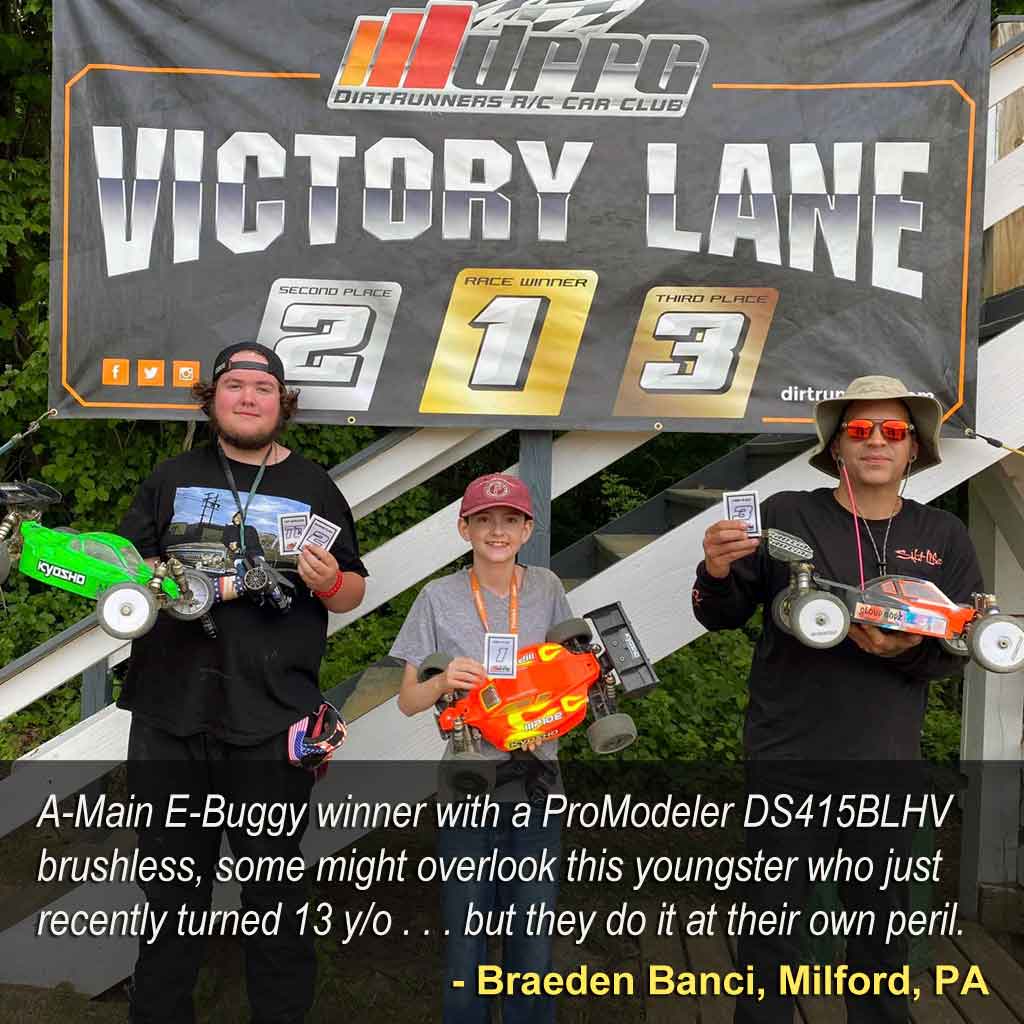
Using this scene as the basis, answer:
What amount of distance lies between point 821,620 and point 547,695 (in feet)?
2.14

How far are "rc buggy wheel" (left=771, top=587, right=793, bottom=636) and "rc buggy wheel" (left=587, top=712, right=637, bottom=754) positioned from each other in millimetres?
426

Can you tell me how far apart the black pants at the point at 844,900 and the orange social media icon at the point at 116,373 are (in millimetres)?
2369

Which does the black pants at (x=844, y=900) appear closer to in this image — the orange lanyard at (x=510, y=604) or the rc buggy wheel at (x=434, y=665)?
the orange lanyard at (x=510, y=604)

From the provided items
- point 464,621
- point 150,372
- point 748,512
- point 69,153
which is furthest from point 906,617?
point 69,153

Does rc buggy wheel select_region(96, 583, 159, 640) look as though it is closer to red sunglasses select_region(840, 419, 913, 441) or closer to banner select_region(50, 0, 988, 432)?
banner select_region(50, 0, 988, 432)

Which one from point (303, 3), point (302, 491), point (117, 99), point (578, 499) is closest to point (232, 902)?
point (302, 491)

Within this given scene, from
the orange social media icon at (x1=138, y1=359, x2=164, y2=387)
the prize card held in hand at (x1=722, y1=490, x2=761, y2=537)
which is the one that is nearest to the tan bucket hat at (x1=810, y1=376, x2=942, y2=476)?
the prize card held in hand at (x1=722, y1=490, x2=761, y2=537)

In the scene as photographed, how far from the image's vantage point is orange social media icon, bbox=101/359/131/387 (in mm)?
3668

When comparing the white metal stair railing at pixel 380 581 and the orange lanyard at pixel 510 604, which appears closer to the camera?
the orange lanyard at pixel 510 604

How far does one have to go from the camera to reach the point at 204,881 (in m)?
2.97

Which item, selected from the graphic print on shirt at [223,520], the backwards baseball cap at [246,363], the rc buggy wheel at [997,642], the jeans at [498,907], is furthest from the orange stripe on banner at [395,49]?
the rc buggy wheel at [997,642]

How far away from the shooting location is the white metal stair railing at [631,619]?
3645 mm

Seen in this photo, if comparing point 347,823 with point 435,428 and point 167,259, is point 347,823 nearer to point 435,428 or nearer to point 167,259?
point 435,428

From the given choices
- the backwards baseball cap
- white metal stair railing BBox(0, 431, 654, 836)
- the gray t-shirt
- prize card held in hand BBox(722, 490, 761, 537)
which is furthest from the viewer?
white metal stair railing BBox(0, 431, 654, 836)
